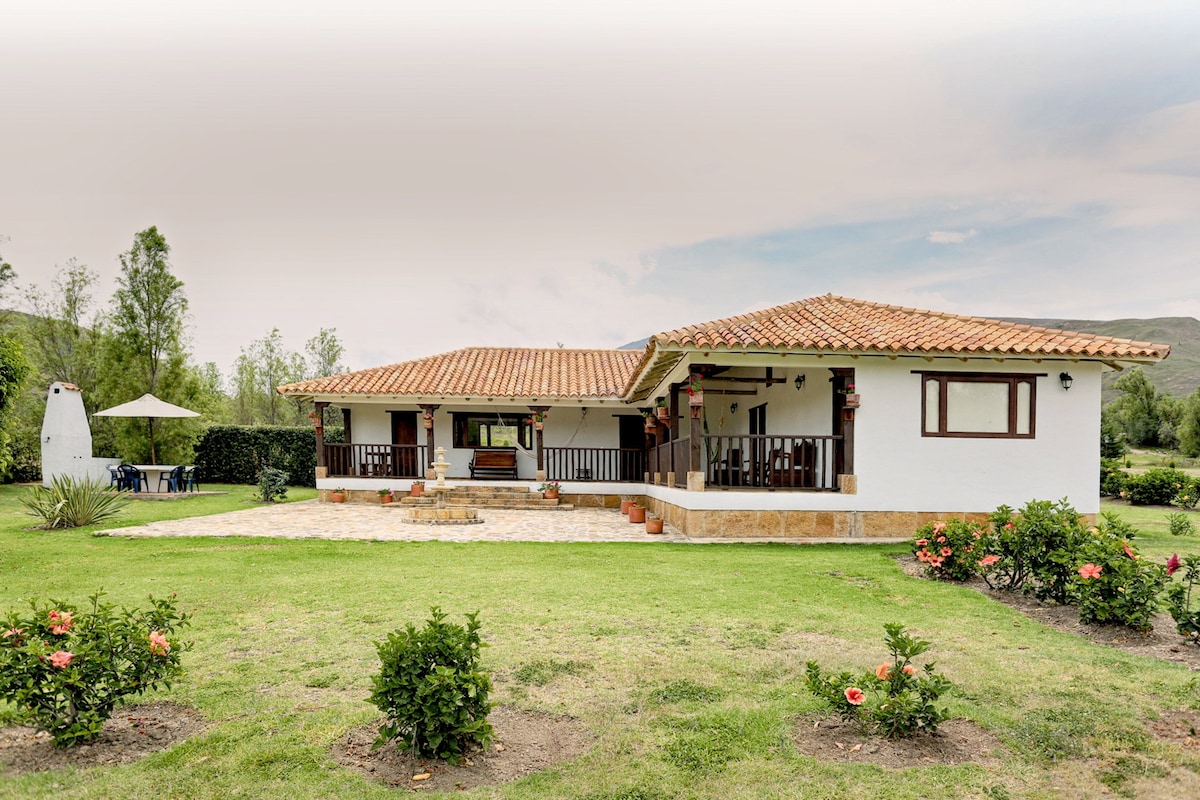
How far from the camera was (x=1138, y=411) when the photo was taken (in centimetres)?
3556

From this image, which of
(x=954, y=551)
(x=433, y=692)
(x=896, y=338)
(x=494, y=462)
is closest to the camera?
(x=433, y=692)

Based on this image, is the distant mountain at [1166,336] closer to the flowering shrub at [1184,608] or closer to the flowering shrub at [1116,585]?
the flowering shrub at [1116,585]

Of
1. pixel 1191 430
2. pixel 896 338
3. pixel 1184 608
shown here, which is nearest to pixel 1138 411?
pixel 1191 430

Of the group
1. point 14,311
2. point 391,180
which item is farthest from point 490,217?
point 14,311

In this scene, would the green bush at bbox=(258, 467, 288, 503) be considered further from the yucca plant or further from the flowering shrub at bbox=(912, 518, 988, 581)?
the flowering shrub at bbox=(912, 518, 988, 581)

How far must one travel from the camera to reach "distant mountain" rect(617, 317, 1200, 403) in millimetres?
54844

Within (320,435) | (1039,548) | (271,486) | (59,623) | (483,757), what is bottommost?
(271,486)

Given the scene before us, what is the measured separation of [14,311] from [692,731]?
102 feet

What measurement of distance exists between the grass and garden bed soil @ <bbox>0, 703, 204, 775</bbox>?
11 cm

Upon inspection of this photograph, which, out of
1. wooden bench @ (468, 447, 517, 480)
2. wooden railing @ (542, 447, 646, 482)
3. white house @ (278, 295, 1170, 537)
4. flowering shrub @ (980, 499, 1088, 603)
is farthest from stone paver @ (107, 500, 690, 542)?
flowering shrub @ (980, 499, 1088, 603)

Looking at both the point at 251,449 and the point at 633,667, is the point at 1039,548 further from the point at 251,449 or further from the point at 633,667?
the point at 251,449

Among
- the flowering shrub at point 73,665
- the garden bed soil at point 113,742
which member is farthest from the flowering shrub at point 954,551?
the flowering shrub at point 73,665

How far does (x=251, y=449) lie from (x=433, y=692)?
24422mm

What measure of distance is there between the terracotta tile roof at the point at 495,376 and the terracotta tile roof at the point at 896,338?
5.66 metres
